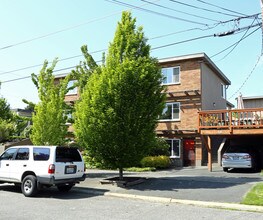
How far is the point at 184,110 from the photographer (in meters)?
26.2

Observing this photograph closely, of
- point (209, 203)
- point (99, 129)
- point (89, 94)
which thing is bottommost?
point (209, 203)

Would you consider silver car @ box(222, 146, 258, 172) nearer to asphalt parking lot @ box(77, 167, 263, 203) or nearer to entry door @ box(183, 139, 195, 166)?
asphalt parking lot @ box(77, 167, 263, 203)

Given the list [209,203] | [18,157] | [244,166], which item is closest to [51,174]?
[18,157]

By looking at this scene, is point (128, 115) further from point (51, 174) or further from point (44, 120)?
point (44, 120)

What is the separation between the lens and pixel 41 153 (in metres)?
12.0

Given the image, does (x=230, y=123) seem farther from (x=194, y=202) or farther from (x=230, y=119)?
(x=194, y=202)

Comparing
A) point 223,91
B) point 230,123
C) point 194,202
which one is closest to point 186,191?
point 194,202

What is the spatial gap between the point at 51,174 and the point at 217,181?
280 inches

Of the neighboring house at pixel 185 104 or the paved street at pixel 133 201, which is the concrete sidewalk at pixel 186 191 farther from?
the neighboring house at pixel 185 104

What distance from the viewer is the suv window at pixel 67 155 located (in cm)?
→ 1191

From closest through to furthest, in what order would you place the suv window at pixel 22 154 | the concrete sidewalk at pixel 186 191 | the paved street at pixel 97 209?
the paved street at pixel 97 209
the concrete sidewalk at pixel 186 191
the suv window at pixel 22 154

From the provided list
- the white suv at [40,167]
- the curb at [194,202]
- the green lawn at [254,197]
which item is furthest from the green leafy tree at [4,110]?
the green lawn at [254,197]

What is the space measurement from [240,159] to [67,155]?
1103 cm

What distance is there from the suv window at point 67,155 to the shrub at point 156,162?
11.2 m
